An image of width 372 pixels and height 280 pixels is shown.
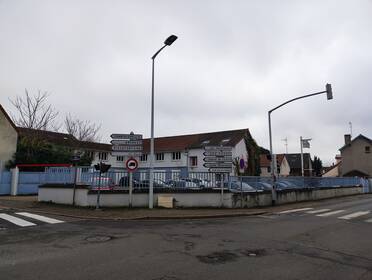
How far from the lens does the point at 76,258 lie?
6996 millimetres

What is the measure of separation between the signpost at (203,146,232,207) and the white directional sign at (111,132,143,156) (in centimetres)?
359

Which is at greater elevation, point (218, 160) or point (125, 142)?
point (125, 142)

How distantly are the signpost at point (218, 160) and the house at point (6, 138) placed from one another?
891 inches

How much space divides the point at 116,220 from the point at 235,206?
7397 millimetres

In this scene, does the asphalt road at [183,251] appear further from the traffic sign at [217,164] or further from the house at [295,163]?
the house at [295,163]

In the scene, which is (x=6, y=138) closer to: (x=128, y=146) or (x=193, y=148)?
(x=128, y=146)

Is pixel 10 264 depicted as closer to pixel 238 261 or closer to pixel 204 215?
pixel 238 261

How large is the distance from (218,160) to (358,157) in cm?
5308

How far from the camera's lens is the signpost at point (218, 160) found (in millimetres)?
18406

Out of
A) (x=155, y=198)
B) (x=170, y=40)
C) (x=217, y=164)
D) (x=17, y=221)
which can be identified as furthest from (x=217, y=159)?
(x=17, y=221)

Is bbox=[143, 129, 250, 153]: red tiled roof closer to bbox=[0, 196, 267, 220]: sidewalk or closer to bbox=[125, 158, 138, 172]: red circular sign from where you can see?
bbox=[0, 196, 267, 220]: sidewalk

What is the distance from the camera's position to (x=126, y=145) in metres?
17.1

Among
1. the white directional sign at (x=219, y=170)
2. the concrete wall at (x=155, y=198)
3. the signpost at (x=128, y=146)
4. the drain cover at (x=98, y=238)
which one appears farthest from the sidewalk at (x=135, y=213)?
the drain cover at (x=98, y=238)

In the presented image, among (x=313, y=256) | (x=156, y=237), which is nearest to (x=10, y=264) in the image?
(x=156, y=237)
